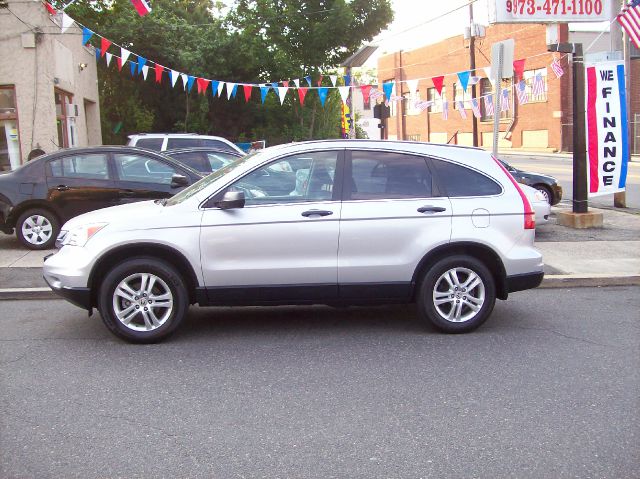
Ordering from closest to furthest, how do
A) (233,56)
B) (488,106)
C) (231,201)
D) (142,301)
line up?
(231,201), (142,301), (233,56), (488,106)

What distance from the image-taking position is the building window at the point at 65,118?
20.0m

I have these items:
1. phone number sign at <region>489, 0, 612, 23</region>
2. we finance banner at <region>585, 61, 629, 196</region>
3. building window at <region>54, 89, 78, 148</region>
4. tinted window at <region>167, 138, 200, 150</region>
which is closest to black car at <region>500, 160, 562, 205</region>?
we finance banner at <region>585, 61, 629, 196</region>

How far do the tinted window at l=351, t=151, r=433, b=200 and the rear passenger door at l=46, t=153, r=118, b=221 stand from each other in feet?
18.4

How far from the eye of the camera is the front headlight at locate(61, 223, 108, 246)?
621cm

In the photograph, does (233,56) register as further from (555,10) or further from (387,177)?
(387,177)

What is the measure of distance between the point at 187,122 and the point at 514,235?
24.1 meters

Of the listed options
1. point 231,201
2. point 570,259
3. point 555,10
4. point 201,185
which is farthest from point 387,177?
point 555,10

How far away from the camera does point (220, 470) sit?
3842mm

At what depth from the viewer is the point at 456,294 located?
645 centimetres

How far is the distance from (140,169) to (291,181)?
210 inches

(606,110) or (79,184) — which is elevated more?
(606,110)

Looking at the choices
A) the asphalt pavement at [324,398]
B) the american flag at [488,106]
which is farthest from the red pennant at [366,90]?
the american flag at [488,106]

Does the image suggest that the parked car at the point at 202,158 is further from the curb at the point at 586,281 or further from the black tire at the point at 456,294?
the black tire at the point at 456,294

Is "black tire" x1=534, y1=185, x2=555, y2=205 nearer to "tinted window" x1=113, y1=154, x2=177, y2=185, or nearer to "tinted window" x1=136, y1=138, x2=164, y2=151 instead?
"tinted window" x1=113, y1=154, x2=177, y2=185
